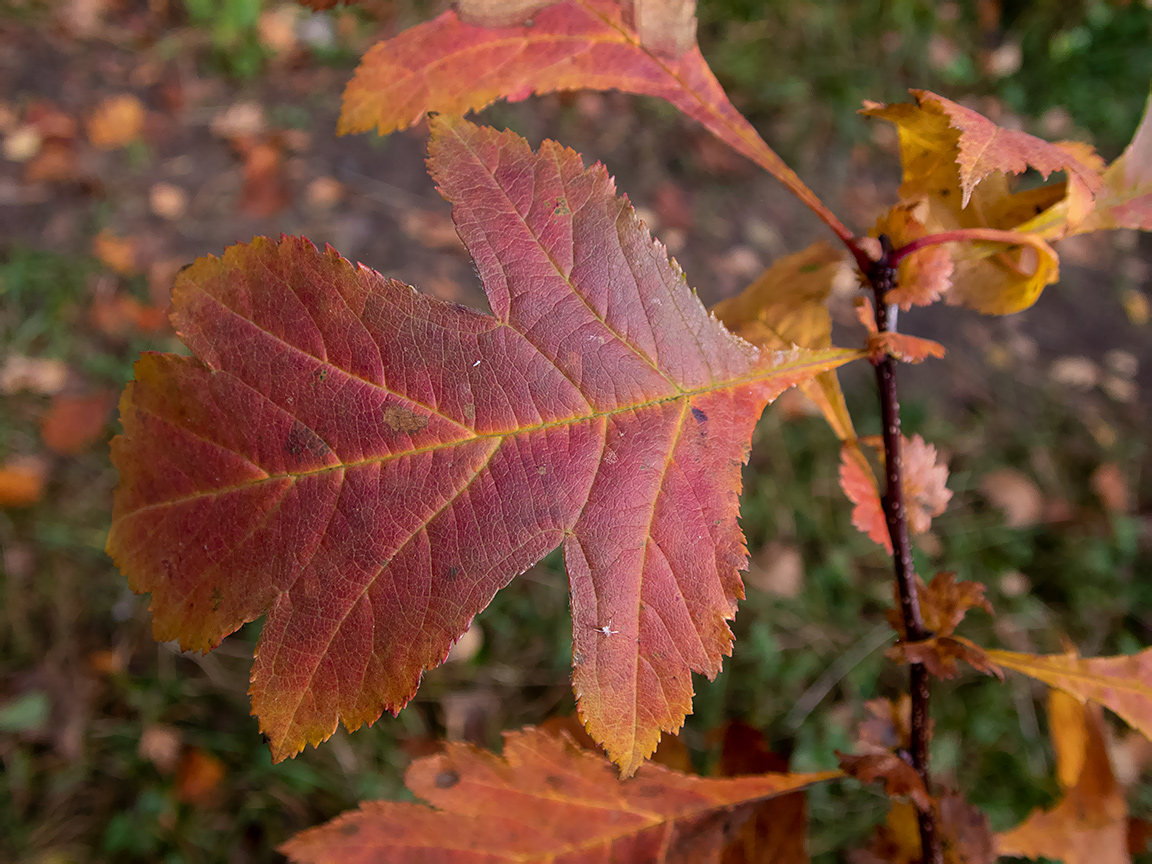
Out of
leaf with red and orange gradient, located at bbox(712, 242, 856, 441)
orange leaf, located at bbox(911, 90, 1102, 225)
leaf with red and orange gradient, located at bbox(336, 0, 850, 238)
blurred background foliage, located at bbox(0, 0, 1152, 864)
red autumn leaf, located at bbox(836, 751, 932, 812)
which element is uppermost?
leaf with red and orange gradient, located at bbox(336, 0, 850, 238)

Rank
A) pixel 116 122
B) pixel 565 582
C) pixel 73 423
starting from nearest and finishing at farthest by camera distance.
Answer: pixel 565 582, pixel 73 423, pixel 116 122

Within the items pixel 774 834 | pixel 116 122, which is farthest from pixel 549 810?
pixel 116 122

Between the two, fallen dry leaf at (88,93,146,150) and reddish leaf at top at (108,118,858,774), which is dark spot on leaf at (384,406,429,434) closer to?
reddish leaf at top at (108,118,858,774)

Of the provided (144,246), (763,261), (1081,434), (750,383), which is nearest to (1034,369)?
(1081,434)

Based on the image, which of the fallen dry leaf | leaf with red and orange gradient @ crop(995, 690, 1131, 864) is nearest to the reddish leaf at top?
leaf with red and orange gradient @ crop(995, 690, 1131, 864)

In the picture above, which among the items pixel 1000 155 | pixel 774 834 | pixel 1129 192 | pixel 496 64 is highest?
pixel 496 64

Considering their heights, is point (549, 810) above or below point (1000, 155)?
below

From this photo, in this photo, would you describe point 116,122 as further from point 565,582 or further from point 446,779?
point 446,779
